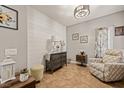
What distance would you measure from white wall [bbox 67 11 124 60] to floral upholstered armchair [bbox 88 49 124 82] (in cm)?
34

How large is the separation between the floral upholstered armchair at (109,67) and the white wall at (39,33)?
126cm

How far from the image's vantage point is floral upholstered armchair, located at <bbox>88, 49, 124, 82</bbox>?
2666mm

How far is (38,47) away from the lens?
2.54m

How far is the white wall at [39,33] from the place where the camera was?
7.29 feet

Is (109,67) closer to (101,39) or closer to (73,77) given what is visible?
(101,39)

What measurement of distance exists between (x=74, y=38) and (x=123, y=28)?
49.1 inches

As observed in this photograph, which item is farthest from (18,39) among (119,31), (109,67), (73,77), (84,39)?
(119,31)

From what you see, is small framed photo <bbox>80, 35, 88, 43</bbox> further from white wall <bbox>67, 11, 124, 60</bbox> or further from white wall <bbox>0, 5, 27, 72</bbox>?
white wall <bbox>0, 5, 27, 72</bbox>

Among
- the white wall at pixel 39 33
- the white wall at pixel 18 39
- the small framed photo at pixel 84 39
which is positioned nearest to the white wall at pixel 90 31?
the small framed photo at pixel 84 39

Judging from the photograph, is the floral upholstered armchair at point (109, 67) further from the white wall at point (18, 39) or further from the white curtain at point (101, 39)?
the white wall at point (18, 39)

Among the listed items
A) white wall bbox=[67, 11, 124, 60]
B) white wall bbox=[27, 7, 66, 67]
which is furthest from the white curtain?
white wall bbox=[27, 7, 66, 67]

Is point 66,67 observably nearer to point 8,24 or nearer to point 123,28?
point 123,28

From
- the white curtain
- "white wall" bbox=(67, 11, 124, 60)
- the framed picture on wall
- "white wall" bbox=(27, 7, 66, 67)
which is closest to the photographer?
the framed picture on wall
